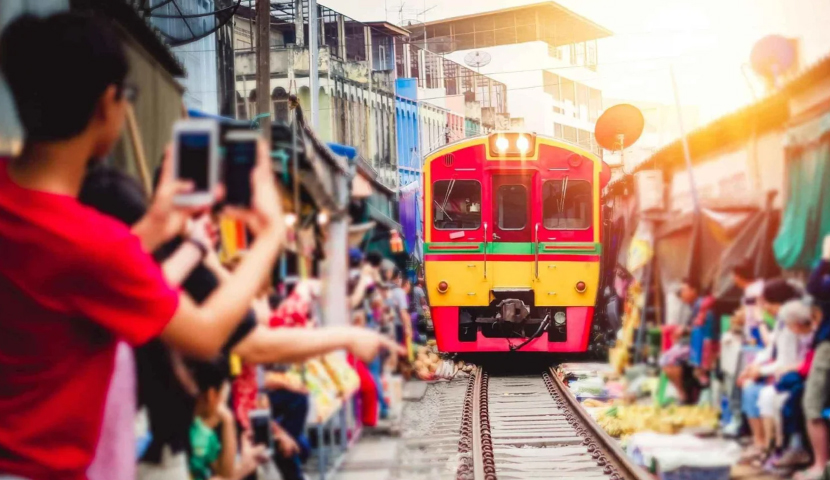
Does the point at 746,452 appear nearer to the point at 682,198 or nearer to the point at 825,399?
the point at 825,399

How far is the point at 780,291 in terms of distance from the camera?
205 centimetres

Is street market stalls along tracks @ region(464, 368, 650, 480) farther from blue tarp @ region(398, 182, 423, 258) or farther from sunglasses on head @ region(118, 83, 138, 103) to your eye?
sunglasses on head @ region(118, 83, 138, 103)

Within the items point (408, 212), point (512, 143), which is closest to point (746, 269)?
point (408, 212)

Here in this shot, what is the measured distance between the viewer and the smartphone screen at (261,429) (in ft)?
6.25

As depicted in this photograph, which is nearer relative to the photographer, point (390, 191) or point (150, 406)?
point (150, 406)

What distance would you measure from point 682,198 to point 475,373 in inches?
314

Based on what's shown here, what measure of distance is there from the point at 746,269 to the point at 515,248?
8.93 ft

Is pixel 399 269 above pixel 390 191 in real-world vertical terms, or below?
below

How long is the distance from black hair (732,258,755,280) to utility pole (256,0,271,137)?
118 cm

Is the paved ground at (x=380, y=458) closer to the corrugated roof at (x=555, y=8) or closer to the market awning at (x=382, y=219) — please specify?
the market awning at (x=382, y=219)

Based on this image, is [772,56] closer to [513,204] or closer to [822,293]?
[822,293]

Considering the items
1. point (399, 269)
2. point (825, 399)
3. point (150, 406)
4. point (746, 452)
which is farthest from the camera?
point (399, 269)

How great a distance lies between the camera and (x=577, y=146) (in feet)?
11.1

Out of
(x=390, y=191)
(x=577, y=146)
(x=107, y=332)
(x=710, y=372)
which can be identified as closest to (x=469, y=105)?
(x=577, y=146)
